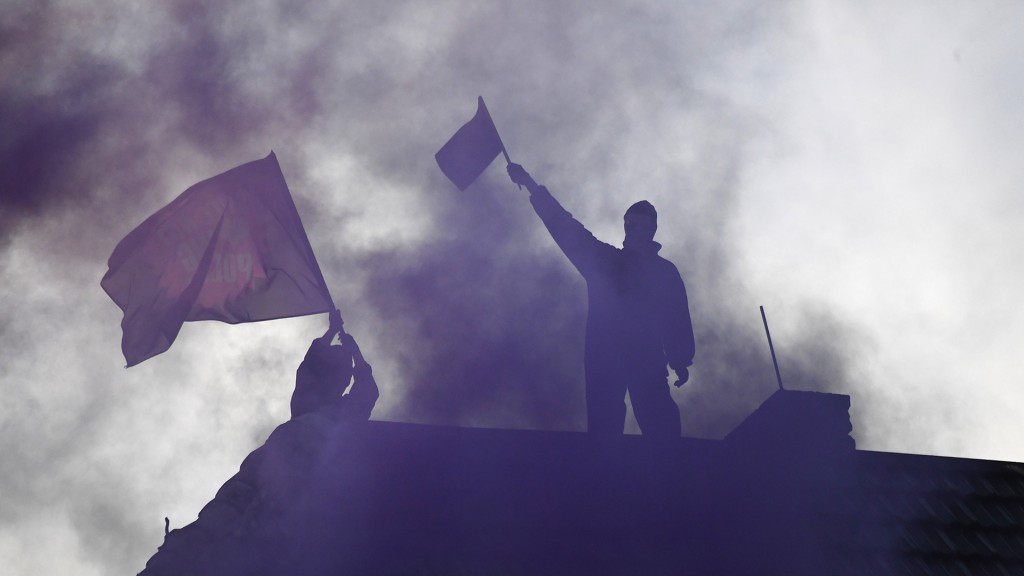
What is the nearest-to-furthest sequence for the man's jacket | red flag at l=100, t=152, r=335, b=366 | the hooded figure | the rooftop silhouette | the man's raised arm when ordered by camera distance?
the rooftop silhouette
the hooded figure
the man's jacket
the man's raised arm
red flag at l=100, t=152, r=335, b=366

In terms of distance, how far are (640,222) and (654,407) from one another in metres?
1.86

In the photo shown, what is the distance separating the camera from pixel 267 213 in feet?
34.8

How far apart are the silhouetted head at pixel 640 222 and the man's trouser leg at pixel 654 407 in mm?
1462

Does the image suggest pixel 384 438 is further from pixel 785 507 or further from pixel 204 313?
pixel 204 313

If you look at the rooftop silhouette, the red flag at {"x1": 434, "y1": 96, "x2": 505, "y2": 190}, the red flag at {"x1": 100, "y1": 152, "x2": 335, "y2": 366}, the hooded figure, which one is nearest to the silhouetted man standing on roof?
the red flag at {"x1": 434, "y1": 96, "x2": 505, "y2": 190}

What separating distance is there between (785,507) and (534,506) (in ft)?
6.11

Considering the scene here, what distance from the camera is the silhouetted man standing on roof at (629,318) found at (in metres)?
8.63

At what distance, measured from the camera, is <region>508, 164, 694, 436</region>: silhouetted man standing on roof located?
8.63 m

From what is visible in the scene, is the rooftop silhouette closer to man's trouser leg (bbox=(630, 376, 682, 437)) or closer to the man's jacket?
man's trouser leg (bbox=(630, 376, 682, 437))

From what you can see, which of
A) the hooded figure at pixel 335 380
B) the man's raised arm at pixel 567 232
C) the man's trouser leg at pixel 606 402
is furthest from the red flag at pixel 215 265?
the man's trouser leg at pixel 606 402

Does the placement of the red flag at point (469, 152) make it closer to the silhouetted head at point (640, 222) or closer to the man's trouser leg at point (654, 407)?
the silhouetted head at point (640, 222)

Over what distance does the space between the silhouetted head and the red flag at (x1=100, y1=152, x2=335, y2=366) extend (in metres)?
2.95

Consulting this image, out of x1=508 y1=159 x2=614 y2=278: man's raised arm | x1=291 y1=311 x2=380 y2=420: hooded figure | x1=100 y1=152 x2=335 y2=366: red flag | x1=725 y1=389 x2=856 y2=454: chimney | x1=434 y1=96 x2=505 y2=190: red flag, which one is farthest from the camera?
x1=434 y1=96 x2=505 y2=190: red flag

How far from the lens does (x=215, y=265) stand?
1020 centimetres
